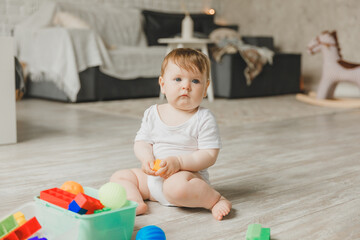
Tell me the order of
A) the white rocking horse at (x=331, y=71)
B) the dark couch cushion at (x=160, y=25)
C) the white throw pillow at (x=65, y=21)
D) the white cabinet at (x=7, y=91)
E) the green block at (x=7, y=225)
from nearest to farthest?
1. the green block at (x=7, y=225)
2. the white cabinet at (x=7, y=91)
3. the white rocking horse at (x=331, y=71)
4. the white throw pillow at (x=65, y=21)
5. the dark couch cushion at (x=160, y=25)

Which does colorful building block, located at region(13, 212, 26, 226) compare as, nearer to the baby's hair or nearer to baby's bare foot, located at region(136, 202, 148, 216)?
baby's bare foot, located at region(136, 202, 148, 216)

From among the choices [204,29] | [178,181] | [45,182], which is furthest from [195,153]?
[204,29]

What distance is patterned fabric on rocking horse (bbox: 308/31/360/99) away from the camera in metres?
3.61

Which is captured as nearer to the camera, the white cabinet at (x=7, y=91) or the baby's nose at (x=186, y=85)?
the baby's nose at (x=186, y=85)

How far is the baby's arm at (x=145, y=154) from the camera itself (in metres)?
1.08

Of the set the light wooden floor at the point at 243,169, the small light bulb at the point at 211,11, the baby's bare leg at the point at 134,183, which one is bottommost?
the light wooden floor at the point at 243,169

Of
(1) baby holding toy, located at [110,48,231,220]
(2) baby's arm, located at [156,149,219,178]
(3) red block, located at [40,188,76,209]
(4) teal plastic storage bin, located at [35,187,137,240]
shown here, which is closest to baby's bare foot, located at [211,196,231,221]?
(1) baby holding toy, located at [110,48,231,220]

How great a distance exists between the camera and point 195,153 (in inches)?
43.8

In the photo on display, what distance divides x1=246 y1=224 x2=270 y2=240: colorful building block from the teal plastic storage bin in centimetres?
24

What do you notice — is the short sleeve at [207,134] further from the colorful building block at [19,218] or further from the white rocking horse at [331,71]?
the white rocking horse at [331,71]

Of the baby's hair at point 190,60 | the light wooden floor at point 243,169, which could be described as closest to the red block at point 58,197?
the light wooden floor at point 243,169

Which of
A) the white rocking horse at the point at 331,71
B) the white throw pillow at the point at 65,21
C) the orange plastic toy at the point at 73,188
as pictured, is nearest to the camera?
the orange plastic toy at the point at 73,188

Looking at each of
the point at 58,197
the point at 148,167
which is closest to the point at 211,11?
the point at 148,167

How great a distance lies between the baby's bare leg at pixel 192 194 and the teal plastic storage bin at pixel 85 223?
0.17 meters
